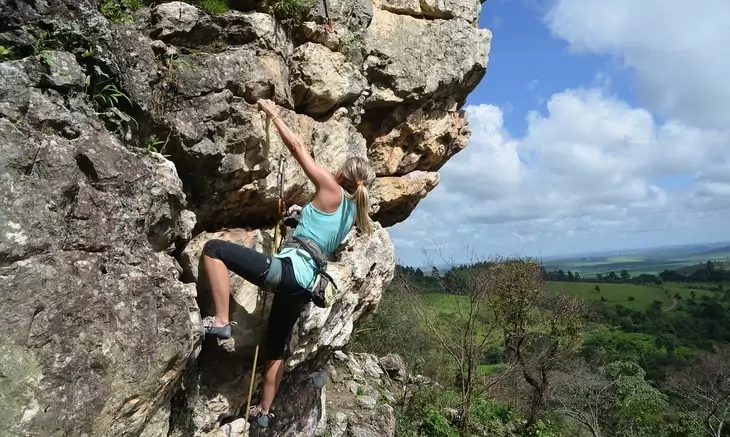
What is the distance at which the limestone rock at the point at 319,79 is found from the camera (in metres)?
8.27

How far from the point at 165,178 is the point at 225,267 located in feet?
4.05

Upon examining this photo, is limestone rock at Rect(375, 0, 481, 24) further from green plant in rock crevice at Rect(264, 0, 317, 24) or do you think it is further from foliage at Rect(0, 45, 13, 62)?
foliage at Rect(0, 45, 13, 62)

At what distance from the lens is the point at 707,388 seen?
37562 millimetres

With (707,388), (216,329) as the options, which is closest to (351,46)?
(216,329)

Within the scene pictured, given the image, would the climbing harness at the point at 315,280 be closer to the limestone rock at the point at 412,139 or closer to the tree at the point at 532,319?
the limestone rock at the point at 412,139

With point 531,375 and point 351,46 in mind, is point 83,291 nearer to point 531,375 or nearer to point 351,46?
point 351,46

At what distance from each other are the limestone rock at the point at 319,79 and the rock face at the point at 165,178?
30 millimetres

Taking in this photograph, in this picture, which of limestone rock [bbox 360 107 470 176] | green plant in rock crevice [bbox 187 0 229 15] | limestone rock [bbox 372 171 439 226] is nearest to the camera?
green plant in rock crevice [bbox 187 0 229 15]

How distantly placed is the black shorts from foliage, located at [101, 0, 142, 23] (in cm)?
289

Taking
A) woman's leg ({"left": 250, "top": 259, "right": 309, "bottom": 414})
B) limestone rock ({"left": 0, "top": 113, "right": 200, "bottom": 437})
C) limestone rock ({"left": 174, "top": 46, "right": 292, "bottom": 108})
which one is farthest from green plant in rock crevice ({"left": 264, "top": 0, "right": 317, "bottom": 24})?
woman's leg ({"left": 250, "top": 259, "right": 309, "bottom": 414})

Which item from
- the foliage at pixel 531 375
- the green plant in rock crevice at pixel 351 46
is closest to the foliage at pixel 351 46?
the green plant in rock crevice at pixel 351 46

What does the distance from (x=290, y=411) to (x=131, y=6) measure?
21.3ft

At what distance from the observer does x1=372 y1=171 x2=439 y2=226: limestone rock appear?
11.5 metres

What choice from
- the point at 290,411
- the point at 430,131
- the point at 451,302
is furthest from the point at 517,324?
the point at 290,411
